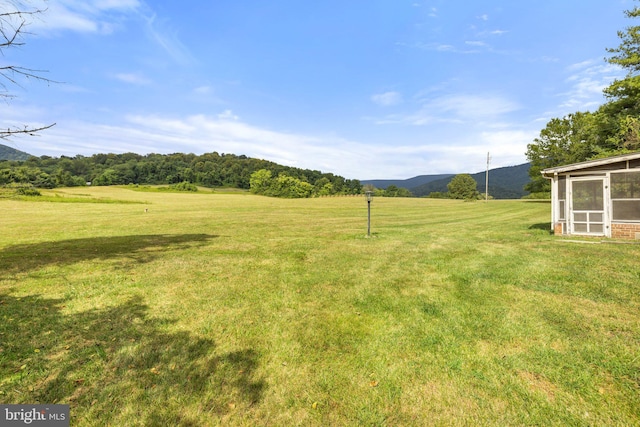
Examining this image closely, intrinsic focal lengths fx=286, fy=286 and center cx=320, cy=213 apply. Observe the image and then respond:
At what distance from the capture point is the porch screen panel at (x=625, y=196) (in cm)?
1140

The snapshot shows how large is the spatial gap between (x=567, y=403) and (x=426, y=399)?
142cm

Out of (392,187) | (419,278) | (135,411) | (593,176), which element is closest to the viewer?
(135,411)

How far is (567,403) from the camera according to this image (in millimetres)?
2953

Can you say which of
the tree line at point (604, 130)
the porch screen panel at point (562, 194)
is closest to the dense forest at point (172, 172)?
the tree line at point (604, 130)

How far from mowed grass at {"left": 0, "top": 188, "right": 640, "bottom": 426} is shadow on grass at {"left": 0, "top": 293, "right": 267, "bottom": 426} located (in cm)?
2

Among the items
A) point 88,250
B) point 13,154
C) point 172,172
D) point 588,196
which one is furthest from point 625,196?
point 13,154

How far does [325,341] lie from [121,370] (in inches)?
103

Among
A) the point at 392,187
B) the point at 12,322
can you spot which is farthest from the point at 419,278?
the point at 392,187

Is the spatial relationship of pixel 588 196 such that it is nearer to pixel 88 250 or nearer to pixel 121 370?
pixel 121 370

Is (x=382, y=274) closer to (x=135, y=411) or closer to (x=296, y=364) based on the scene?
(x=296, y=364)

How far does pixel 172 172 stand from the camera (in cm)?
8956

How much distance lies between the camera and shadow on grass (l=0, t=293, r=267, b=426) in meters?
2.90

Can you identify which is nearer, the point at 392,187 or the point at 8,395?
the point at 8,395

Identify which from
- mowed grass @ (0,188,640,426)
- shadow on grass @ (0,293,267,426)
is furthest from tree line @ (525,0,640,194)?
shadow on grass @ (0,293,267,426)
